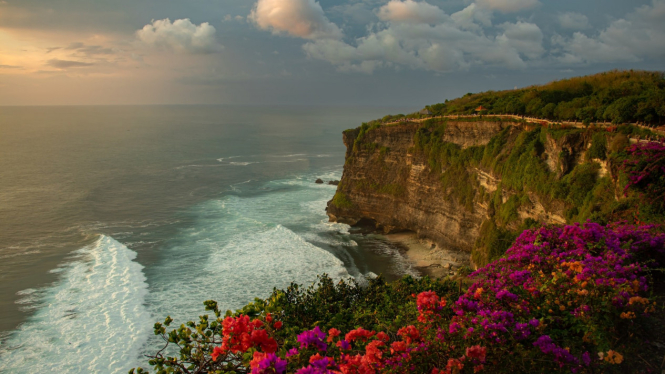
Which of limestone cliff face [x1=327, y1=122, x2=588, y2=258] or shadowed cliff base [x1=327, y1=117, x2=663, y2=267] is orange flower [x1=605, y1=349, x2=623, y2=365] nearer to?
shadowed cliff base [x1=327, y1=117, x2=663, y2=267]

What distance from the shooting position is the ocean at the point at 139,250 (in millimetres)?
25484

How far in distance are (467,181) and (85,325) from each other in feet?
106

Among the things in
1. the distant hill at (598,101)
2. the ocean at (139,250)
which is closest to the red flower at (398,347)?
the ocean at (139,250)

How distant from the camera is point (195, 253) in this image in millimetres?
38906

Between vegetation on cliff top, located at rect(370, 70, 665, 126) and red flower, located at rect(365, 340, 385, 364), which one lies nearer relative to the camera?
red flower, located at rect(365, 340, 385, 364)

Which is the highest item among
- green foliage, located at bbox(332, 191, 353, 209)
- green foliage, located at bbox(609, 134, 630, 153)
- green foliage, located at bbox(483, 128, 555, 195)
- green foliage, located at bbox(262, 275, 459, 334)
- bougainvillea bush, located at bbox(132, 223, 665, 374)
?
green foliage, located at bbox(609, 134, 630, 153)

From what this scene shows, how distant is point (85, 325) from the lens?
26.1 m

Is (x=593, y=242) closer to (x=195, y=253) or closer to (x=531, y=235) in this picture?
(x=531, y=235)

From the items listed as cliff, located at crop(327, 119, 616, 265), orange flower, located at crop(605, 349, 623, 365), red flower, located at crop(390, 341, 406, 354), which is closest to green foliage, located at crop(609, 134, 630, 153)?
cliff, located at crop(327, 119, 616, 265)

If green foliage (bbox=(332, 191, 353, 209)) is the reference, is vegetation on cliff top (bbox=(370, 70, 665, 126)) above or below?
above

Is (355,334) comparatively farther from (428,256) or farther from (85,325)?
(428,256)

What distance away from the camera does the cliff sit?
26891 mm

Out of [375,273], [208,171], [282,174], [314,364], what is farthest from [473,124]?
[208,171]

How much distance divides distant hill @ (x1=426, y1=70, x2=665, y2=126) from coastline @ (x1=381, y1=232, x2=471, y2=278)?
46.6ft
